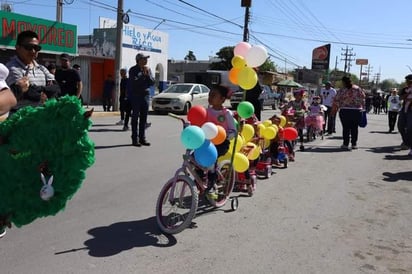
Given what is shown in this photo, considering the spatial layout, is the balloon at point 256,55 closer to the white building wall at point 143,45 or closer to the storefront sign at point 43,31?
the storefront sign at point 43,31

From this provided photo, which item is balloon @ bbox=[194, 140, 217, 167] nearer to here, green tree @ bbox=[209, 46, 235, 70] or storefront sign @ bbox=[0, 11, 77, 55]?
storefront sign @ bbox=[0, 11, 77, 55]

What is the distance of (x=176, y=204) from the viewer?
489cm

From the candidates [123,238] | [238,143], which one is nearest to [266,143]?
[238,143]

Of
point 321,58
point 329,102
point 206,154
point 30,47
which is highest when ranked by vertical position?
point 321,58

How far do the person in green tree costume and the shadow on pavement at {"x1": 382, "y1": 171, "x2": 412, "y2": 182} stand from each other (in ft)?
23.0

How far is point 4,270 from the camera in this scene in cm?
364

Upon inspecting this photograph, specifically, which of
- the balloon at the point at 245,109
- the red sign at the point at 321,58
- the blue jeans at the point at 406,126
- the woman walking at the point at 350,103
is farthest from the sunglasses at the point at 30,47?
the red sign at the point at 321,58

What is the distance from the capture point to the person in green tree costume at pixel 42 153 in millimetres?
2775

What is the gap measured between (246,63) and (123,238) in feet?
9.17

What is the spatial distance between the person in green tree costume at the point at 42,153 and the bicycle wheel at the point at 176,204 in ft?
6.54

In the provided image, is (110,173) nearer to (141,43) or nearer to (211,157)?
(211,157)

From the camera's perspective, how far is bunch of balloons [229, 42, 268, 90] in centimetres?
578

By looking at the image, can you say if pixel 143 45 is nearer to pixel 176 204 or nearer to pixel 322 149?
pixel 322 149

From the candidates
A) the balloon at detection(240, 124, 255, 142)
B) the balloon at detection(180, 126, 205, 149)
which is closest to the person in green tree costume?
the balloon at detection(180, 126, 205, 149)
